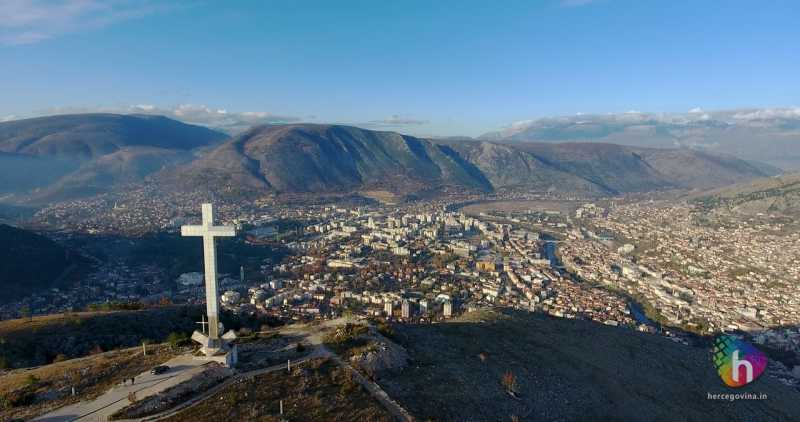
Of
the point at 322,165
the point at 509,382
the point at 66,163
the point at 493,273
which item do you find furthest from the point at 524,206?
the point at 66,163

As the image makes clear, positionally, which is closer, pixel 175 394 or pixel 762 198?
pixel 175 394

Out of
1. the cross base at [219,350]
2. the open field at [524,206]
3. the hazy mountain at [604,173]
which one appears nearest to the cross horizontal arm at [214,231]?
the cross base at [219,350]

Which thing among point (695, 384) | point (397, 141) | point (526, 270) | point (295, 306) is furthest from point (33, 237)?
point (397, 141)

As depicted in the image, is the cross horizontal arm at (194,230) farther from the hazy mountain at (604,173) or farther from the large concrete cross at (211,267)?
the hazy mountain at (604,173)

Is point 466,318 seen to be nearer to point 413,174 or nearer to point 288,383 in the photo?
point 288,383

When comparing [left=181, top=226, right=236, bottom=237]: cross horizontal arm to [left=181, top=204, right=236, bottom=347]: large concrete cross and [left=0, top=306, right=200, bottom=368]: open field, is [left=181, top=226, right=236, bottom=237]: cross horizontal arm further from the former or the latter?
[left=0, top=306, right=200, bottom=368]: open field

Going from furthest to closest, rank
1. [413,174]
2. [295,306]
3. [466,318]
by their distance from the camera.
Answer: [413,174], [295,306], [466,318]

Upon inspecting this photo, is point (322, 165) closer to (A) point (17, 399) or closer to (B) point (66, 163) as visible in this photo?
(B) point (66, 163)

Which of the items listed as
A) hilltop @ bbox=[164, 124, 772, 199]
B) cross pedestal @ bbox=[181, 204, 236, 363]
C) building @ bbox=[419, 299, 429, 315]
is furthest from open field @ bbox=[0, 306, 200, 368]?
hilltop @ bbox=[164, 124, 772, 199]
